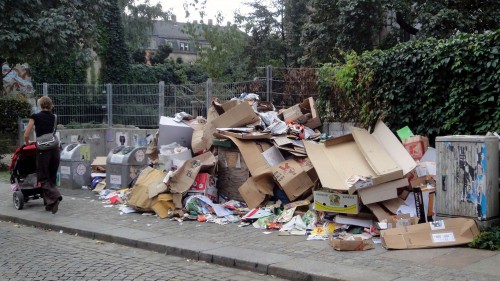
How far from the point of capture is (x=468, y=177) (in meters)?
6.90

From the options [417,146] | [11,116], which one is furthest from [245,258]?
[11,116]

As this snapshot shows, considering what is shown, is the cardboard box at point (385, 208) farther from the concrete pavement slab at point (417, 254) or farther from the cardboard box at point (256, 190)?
the cardboard box at point (256, 190)

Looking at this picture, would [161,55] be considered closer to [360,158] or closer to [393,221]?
[360,158]

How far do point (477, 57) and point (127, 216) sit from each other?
623 cm

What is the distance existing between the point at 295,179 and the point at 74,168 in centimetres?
599

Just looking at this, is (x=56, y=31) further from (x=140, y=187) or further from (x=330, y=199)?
(x=330, y=199)

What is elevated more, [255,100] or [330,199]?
[255,100]

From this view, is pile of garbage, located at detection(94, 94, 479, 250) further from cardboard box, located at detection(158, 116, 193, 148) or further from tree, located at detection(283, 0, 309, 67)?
tree, located at detection(283, 0, 309, 67)

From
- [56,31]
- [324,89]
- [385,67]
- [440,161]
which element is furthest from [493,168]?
[56,31]

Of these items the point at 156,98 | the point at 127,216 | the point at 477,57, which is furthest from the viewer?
the point at 156,98

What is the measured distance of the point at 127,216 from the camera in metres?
9.40

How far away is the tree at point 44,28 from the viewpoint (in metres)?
14.3

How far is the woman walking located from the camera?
9.60 metres

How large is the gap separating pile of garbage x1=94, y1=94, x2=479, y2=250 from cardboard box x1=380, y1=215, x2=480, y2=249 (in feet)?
0.04
